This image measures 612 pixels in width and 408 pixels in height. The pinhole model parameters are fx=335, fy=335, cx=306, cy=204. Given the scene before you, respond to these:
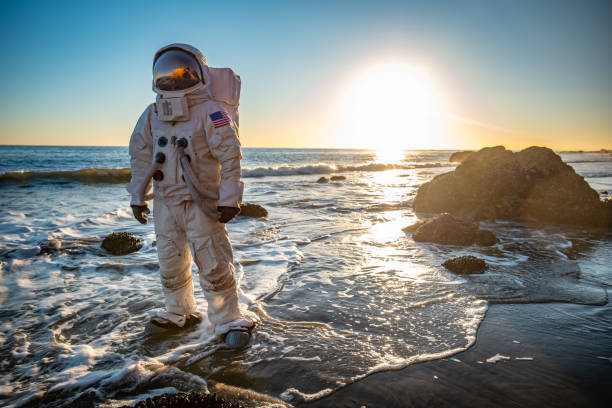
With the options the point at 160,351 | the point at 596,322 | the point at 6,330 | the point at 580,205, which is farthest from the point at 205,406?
the point at 580,205

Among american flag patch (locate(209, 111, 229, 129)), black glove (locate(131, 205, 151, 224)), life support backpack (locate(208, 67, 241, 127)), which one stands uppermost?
life support backpack (locate(208, 67, 241, 127))

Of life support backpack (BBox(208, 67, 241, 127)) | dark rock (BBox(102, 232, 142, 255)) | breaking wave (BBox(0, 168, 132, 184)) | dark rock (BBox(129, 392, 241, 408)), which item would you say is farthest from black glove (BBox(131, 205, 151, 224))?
breaking wave (BBox(0, 168, 132, 184))

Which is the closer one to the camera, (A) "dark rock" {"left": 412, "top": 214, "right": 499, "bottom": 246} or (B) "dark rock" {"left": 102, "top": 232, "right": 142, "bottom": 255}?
(B) "dark rock" {"left": 102, "top": 232, "right": 142, "bottom": 255}

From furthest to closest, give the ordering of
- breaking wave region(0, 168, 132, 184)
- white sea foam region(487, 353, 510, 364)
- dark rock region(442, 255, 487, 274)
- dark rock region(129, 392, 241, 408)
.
Answer: breaking wave region(0, 168, 132, 184) < dark rock region(442, 255, 487, 274) < white sea foam region(487, 353, 510, 364) < dark rock region(129, 392, 241, 408)

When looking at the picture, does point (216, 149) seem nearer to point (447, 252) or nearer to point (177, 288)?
point (177, 288)

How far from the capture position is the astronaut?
9.43 feet

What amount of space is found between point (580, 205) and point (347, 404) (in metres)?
8.63

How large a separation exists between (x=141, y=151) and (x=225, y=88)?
98 cm

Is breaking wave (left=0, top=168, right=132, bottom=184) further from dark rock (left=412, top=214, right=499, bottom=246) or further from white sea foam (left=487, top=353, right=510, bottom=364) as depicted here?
white sea foam (left=487, top=353, right=510, bottom=364)

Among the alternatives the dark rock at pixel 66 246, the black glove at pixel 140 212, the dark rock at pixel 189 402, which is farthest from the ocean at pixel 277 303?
the black glove at pixel 140 212

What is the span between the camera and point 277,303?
12.7 ft

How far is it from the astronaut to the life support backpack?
0.06ft

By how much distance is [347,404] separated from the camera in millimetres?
2211

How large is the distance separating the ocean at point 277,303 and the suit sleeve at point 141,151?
4.63 feet
